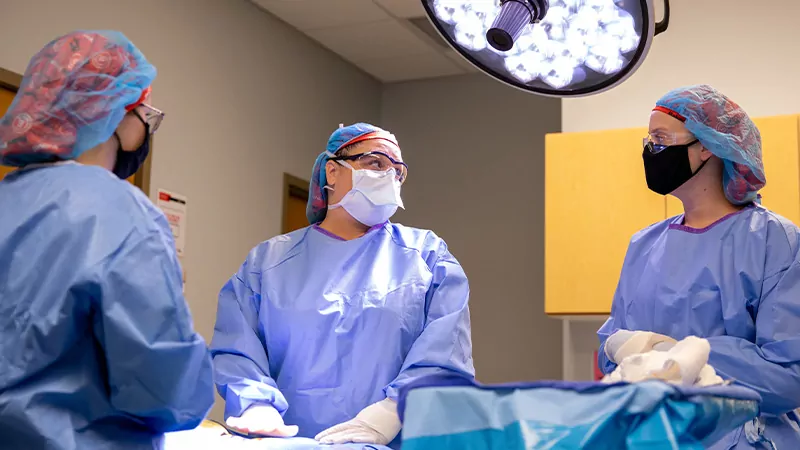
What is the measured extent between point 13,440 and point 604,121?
2855 millimetres

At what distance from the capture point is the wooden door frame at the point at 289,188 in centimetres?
496

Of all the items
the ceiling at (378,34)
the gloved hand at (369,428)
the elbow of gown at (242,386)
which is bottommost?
the gloved hand at (369,428)

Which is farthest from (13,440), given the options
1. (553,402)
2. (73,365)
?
(553,402)

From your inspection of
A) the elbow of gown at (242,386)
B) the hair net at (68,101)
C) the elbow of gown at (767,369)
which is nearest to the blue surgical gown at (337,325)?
the elbow of gown at (242,386)

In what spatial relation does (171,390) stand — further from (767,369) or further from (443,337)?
(767,369)

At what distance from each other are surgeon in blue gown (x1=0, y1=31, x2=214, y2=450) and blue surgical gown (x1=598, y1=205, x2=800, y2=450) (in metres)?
1.09

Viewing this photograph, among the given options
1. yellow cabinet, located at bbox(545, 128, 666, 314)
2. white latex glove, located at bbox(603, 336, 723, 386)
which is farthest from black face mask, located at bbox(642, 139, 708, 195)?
yellow cabinet, located at bbox(545, 128, 666, 314)

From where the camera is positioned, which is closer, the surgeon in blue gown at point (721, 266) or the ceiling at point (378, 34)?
the surgeon in blue gown at point (721, 266)

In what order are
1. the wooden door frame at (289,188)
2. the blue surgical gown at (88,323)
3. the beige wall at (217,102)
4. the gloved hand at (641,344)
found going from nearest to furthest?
the blue surgical gown at (88,323)
the gloved hand at (641,344)
the beige wall at (217,102)
the wooden door frame at (289,188)

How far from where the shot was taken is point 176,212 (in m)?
4.12

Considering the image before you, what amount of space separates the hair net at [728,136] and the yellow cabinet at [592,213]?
1.19 meters

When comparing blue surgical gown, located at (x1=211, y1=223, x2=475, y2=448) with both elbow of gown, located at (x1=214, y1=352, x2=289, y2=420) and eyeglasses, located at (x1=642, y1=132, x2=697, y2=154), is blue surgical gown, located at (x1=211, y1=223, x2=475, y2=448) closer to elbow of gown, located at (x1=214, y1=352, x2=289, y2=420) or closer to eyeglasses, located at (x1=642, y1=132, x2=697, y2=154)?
elbow of gown, located at (x1=214, y1=352, x2=289, y2=420)

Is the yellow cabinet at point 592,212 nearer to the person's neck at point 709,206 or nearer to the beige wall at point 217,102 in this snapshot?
the person's neck at point 709,206

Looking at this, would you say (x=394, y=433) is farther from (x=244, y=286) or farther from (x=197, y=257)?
(x=197, y=257)
